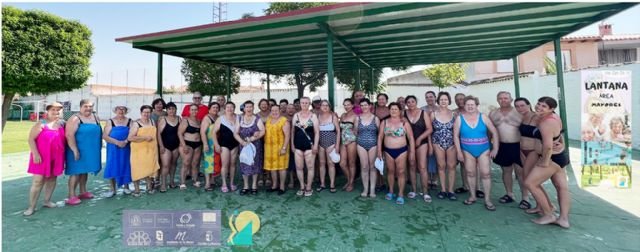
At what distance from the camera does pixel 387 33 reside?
5.28 meters

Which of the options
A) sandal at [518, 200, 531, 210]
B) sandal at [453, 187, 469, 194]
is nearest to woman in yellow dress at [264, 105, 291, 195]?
sandal at [453, 187, 469, 194]

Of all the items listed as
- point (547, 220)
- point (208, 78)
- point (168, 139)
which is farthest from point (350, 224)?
point (208, 78)

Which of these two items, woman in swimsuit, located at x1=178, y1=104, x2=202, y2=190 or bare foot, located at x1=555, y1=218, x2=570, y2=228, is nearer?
bare foot, located at x1=555, y1=218, x2=570, y2=228

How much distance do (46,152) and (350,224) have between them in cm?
419

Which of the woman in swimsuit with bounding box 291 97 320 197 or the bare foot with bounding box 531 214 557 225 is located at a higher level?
the woman in swimsuit with bounding box 291 97 320 197

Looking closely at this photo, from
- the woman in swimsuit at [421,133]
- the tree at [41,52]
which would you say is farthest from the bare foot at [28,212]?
the tree at [41,52]

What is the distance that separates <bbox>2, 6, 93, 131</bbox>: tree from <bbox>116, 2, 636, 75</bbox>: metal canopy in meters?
4.54

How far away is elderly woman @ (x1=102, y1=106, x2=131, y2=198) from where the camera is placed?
418cm

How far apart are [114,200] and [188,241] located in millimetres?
2202

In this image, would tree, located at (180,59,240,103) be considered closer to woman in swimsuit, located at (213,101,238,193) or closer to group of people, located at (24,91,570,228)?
group of people, located at (24,91,570,228)

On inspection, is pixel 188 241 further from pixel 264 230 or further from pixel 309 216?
pixel 309 216

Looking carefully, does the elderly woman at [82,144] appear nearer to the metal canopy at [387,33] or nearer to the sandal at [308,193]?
the metal canopy at [387,33]

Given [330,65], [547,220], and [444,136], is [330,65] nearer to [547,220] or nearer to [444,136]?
[444,136]

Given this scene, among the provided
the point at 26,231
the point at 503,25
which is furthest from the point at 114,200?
the point at 503,25
